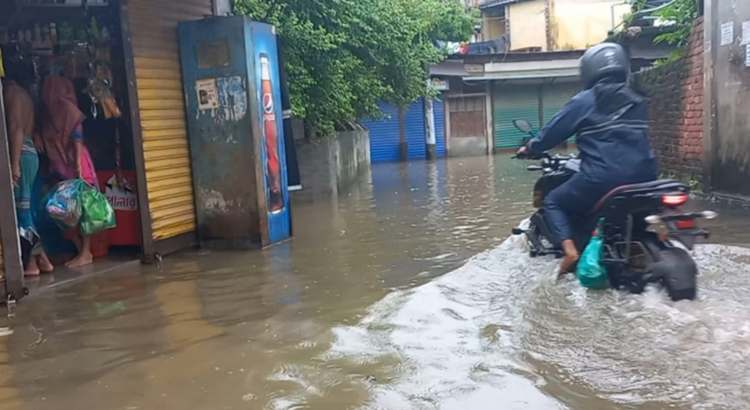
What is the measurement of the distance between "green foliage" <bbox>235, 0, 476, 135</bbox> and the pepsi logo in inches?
98.5

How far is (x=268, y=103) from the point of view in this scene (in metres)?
7.89

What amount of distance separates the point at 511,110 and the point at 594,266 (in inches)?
956

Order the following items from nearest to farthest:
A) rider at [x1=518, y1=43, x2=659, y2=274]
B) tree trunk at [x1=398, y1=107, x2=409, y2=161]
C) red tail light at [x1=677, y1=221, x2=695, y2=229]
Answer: red tail light at [x1=677, y1=221, x2=695, y2=229] → rider at [x1=518, y1=43, x2=659, y2=274] → tree trunk at [x1=398, y1=107, x2=409, y2=161]

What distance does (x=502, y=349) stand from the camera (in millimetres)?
4328

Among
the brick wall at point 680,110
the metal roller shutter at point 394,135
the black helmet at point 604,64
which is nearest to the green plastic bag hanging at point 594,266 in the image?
the black helmet at point 604,64

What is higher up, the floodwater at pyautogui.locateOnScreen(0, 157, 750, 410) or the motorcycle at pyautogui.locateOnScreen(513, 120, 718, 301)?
the motorcycle at pyautogui.locateOnScreen(513, 120, 718, 301)

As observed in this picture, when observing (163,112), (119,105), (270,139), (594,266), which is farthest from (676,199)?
(119,105)

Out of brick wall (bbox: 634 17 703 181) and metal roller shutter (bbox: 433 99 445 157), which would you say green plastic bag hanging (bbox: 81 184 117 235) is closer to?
brick wall (bbox: 634 17 703 181)

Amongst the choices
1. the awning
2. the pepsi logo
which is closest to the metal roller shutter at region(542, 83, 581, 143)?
the awning

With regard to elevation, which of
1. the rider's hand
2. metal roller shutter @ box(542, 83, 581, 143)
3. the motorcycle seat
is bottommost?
the motorcycle seat

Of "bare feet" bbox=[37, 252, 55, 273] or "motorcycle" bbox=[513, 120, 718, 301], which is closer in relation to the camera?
"motorcycle" bbox=[513, 120, 718, 301]

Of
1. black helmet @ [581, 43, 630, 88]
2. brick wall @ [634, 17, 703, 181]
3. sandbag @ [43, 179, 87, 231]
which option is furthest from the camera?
brick wall @ [634, 17, 703, 181]

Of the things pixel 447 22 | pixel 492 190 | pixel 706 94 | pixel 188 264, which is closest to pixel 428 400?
pixel 188 264

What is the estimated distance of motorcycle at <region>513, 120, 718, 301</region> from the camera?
446 cm
